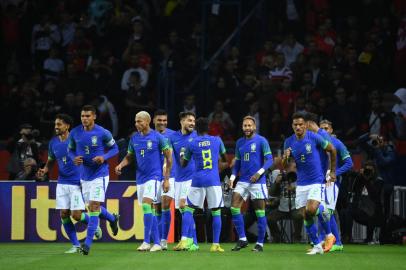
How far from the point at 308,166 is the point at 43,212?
6.74 m

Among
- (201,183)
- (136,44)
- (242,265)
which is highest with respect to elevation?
(136,44)

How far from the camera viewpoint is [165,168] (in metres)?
18.3

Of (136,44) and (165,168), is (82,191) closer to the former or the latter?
(165,168)

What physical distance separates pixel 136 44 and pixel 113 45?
4.11ft

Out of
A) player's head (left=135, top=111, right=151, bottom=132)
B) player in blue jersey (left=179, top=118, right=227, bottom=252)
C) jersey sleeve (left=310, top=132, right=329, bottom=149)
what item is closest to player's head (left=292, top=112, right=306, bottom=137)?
jersey sleeve (left=310, top=132, right=329, bottom=149)

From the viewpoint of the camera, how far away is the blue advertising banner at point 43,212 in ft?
71.4

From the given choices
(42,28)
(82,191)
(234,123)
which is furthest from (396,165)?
(42,28)

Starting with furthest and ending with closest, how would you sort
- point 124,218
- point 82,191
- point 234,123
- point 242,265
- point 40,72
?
point 40,72
point 234,123
point 124,218
point 82,191
point 242,265

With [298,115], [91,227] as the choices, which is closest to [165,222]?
[91,227]

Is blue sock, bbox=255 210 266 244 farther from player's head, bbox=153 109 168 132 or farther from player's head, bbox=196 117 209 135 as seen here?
player's head, bbox=153 109 168 132

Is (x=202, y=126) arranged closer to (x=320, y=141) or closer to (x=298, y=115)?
(x=298, y=115)

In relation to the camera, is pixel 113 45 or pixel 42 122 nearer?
pixel 42 122

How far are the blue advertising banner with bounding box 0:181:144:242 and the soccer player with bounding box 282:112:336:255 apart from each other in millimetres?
5264

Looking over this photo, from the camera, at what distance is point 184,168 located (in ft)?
63.4
